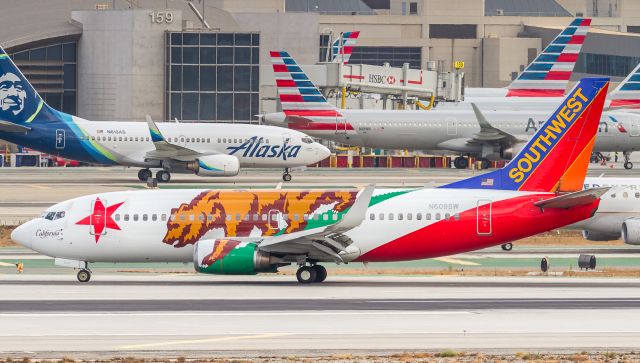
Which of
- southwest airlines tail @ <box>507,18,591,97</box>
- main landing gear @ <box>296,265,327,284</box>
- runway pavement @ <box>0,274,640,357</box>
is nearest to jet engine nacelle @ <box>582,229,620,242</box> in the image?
runway pavement @ <box>0,274,640,357</box>

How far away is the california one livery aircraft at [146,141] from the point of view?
8219 cm

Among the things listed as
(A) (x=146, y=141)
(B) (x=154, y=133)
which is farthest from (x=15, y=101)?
(B) (x=154, y=133)

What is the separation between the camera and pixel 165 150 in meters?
82.6

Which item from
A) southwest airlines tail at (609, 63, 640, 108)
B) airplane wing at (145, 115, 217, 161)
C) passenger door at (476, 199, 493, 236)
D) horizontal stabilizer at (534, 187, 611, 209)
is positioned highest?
southwest airlines tail at (609, 63, 640, 108)

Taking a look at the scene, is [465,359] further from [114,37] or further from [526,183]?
[114,37]

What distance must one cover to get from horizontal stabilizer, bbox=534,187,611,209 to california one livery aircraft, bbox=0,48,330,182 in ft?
141

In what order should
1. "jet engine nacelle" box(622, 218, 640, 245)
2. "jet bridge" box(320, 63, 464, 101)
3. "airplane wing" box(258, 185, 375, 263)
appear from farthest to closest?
1. "jet bridge" box(320, 63, 464, 101)
2. "jet engine nacelle" box(622, 218, 640, 245)
3. "airplane wing" box(258, 185, 375, 263)

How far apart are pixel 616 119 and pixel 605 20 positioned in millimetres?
97242

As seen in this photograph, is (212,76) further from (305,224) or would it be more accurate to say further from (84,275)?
(305,224)

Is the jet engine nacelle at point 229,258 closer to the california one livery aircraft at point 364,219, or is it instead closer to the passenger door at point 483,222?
the california one livery aircraft at point 364,219

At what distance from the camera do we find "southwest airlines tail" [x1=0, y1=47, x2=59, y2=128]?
3231 inches

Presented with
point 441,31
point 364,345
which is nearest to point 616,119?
point 364,345

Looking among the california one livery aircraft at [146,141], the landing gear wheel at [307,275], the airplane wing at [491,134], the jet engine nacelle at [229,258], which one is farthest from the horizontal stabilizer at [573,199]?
the airplane wing at [491,134]

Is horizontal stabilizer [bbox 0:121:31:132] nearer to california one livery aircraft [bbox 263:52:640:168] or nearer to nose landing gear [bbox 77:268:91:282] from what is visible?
california one livery aircraft [bbox 263:52:640:168]
